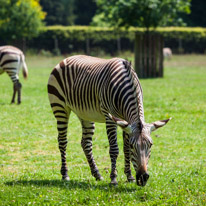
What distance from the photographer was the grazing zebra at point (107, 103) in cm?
587

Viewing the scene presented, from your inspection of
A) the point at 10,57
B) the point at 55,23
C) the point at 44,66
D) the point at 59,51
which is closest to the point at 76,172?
the point at 10,57

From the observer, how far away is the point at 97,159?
9.08 meters

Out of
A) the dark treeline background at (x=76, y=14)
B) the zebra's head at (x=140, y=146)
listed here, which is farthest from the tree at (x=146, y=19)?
the dark treeline background at (x=76, y=14)

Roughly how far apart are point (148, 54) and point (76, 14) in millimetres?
49432

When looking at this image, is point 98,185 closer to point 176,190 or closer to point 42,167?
point 176,190

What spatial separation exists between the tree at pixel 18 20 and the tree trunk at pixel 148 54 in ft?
58.6

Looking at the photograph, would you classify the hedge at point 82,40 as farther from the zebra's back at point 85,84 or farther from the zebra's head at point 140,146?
the zebra's head at point 140,146

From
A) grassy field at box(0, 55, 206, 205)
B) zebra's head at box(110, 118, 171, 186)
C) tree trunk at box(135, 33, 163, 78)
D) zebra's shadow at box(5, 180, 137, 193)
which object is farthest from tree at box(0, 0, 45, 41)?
zebra's head at box(110, 118, 171, 186)

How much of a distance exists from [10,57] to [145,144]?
11980mm

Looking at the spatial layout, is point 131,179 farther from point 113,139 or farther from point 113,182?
point 113,139

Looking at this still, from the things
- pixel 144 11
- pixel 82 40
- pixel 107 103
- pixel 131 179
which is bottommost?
pixel 82 40

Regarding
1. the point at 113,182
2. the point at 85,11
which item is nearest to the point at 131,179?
the point at 113,182

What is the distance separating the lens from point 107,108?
6.84 metres

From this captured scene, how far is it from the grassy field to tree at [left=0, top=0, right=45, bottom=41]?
22.9 m
